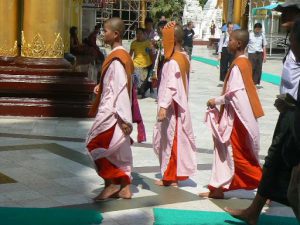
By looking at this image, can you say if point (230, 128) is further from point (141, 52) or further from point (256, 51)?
point (256, 51)

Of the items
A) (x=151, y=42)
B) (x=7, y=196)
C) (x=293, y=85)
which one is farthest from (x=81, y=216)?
(x=151, y=42)

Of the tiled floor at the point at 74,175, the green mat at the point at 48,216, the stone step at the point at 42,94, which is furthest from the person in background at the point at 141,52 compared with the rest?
the green mat at the point at 48,216

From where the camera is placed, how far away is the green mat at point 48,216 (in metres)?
5.04

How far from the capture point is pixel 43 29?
35.1 feet

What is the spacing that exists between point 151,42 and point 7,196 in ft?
26.5

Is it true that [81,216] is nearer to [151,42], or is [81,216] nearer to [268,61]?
[151,42]

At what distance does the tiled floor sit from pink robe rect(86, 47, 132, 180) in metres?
0.44

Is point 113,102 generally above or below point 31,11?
below

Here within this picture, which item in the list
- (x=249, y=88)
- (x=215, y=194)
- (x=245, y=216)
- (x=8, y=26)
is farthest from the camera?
(x=8, y=26)

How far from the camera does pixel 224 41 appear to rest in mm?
17125

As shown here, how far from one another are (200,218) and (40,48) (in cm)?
622

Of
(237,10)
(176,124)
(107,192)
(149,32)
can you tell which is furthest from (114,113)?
(237,10)

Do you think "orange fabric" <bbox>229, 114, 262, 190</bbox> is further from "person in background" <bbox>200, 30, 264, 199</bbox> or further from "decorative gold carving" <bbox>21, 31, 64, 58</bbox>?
"decorative gold carving" <bbox>21, 31, 64, 58</bbox>

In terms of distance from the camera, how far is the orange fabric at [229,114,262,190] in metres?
5.88
